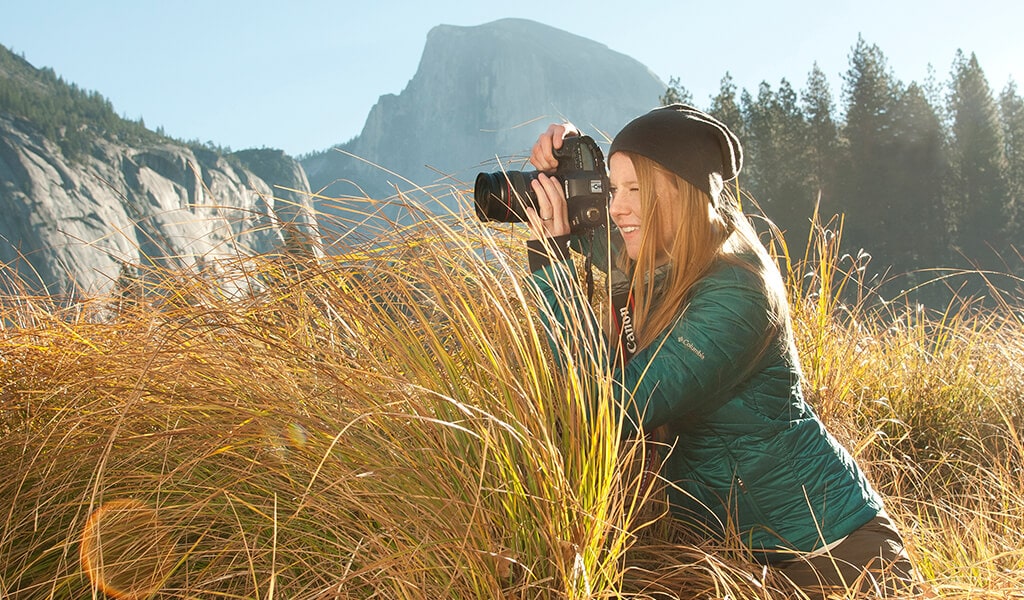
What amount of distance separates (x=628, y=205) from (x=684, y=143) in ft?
0.70

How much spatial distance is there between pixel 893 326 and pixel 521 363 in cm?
320

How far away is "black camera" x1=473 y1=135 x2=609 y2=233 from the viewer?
66.6 inches

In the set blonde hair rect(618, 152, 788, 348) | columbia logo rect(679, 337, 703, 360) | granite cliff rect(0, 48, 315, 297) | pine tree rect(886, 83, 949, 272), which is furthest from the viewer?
granite cliff rect(0, 48, 315, 297)

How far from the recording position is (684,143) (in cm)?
162

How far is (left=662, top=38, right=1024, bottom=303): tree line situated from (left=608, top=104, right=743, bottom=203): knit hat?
41.7 m

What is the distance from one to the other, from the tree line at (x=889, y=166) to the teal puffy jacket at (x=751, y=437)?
41707 mm

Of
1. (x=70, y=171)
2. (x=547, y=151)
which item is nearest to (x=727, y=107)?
(x=547, y=151)

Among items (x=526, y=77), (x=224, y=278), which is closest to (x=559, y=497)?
(x=224, y=278)

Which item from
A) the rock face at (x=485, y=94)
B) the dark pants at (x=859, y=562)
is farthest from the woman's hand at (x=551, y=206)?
the rock face at (x=485, y=94)

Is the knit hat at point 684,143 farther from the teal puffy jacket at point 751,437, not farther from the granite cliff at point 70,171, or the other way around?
the granite cliff at point 70,171

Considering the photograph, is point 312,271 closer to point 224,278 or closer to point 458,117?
point 224,278

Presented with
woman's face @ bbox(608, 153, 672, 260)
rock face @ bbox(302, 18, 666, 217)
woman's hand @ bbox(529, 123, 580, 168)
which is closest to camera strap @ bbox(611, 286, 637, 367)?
woman's face @ bbox(608, 153, 672, 260)

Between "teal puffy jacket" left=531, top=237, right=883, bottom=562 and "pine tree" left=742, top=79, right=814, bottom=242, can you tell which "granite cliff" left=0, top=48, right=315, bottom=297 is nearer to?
"pine tree" left=742, top=79, right=814, bottom=242

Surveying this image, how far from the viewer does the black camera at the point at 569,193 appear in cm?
169
